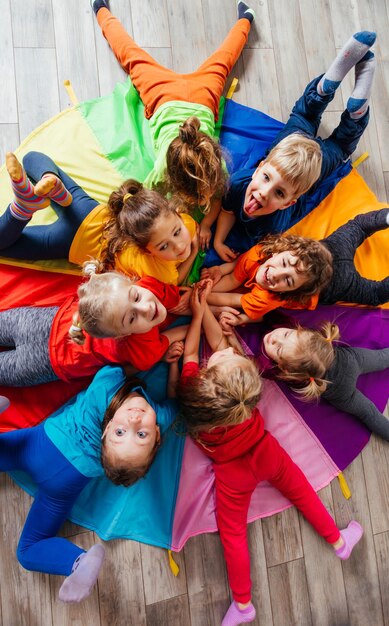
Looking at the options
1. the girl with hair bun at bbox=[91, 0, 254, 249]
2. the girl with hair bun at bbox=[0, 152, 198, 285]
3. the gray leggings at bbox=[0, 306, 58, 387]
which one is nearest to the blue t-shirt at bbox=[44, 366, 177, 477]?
the gray leggings at bbox=[0, 306, 58, 387]

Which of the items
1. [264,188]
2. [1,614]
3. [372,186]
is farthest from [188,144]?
[1,614]

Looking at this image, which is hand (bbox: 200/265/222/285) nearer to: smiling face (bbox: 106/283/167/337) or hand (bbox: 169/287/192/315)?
hand (bbox: 169/287/192/315)

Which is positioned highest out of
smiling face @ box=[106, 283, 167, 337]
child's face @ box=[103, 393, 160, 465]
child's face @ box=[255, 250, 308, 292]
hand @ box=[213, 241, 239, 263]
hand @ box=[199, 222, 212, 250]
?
hand @ box=[199, 222, 212, 250]

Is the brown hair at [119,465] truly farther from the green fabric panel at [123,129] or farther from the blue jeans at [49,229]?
the green fabric panel at [123,129]

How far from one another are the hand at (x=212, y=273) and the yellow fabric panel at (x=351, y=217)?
1.15 ft

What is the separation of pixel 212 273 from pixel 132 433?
0.66 meters

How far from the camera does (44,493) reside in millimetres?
1596

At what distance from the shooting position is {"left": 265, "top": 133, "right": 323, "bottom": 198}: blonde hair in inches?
60.2

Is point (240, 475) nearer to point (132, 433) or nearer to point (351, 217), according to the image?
point (132, 433)

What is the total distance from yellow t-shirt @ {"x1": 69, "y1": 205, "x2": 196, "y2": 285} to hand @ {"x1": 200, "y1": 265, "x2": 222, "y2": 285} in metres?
0.15

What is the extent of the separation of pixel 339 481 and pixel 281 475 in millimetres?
300

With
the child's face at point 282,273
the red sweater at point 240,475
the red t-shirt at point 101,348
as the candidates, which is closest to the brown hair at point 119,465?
the red t-shirt at point 101,348

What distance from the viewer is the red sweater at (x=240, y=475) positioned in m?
1.68

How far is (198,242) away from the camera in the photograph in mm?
1758
